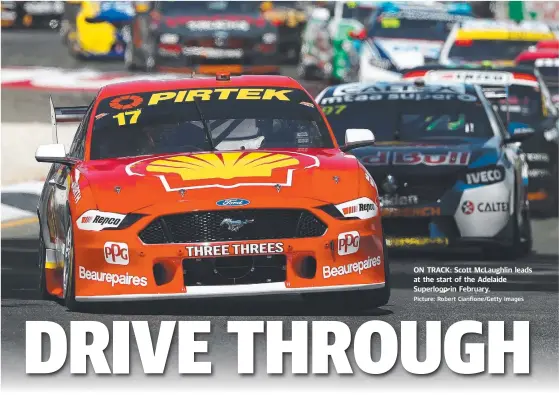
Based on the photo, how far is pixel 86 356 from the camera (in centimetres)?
878

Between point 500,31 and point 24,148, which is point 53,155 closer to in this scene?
point 24,148

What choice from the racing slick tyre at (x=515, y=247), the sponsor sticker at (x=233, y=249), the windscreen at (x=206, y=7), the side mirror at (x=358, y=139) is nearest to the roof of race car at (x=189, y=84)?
the side mirror at (x=358, y=139)

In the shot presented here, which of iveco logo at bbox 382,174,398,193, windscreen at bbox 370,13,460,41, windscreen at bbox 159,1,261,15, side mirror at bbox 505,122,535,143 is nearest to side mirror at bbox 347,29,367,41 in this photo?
windscreen at bbox 370,13,460,41

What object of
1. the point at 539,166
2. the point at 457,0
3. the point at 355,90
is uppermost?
the point at 355,90

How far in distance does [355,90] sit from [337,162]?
501 cm

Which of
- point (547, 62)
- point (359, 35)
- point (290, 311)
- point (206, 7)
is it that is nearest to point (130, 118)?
point (290, 311)

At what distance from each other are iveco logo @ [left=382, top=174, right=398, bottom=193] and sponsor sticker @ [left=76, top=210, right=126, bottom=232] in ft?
13.2

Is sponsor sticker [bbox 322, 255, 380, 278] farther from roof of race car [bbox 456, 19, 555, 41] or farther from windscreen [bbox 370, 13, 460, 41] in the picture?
windscreen [bbox 370, 13, 460, 41]

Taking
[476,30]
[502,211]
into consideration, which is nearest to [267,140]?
[502,211]

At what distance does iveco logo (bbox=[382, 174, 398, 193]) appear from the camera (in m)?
13.7

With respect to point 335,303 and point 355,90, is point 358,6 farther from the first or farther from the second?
point 335,303

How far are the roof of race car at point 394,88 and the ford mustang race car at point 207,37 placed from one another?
12.0 metres

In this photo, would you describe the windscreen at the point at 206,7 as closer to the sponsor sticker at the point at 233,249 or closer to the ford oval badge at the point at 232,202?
the ford oval badge at the point at 232,202

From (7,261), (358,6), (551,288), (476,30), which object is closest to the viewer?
(551,288)
